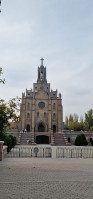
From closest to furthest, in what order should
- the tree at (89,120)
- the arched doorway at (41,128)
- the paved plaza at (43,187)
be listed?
the paved plaza at (43,187) → the arched doorway at (41,128) → the tree at (89,120)

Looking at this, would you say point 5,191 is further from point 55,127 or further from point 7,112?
point 55,127

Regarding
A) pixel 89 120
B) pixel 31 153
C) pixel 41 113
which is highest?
pixel 41 113

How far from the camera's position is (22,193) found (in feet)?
21.6

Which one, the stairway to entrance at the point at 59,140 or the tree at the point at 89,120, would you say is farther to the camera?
the tree at the point at 89,120

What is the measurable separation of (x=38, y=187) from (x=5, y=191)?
1343 millimetres

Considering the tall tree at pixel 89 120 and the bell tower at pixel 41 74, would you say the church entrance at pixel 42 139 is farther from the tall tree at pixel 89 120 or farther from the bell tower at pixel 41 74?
the bell tower at pixel 41 74

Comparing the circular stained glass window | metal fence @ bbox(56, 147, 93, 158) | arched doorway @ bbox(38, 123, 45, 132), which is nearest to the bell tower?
the circular stained glass window

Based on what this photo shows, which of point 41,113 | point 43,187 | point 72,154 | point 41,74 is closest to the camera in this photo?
point 43,187

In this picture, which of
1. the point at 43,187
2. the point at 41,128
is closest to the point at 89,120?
the point at 41,128

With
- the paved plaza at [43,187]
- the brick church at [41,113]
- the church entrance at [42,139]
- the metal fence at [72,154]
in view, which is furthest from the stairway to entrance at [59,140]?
the paved plaza at [43,187]

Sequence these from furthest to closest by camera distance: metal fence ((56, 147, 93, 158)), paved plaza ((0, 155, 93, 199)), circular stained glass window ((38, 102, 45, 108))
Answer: circular stained glass window ((38, 102, 45, 108))
metal fence ((56, 147, 93, 158))
paved plaza ((0, 155, 93, 199))

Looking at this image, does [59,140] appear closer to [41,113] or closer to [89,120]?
[41,113]

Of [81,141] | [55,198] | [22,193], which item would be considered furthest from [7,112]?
[81,141]

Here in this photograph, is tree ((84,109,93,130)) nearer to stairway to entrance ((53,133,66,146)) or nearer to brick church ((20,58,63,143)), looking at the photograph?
brick church ((20,58,63,143))
